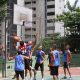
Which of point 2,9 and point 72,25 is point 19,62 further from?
point 72,25

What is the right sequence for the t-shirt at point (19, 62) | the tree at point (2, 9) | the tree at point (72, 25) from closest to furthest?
the t-shirt at point (19, 62) → the tree at point (2, 9) → the tree at point (72, 25)

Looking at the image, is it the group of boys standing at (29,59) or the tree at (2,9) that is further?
the tree at (2,9)

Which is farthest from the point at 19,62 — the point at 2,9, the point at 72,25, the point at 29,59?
the point at 72,25

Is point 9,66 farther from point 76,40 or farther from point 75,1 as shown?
point 75,1

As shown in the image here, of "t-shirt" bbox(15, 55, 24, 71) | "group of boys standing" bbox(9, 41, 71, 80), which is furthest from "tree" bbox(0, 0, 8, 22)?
"t-shirt" bbox(15, 55, 24, 71)

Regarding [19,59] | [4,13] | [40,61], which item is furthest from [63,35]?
[19,59]

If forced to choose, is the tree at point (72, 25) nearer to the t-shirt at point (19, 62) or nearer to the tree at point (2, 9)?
the tree at point (2, 9)

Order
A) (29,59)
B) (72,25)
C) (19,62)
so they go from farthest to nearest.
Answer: (72,25) < (29,59) < (19,62)

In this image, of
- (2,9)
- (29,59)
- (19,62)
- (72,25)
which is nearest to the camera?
(19,62)

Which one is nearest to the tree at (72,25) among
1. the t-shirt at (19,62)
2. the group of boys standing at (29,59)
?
the group of boys standing at (29,59)

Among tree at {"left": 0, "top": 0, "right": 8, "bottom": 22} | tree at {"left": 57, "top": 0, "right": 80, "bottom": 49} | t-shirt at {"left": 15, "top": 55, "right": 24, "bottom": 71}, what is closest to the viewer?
t-shirt at {"left": 15, "top": 55, "right": 24, "bottom": 71}

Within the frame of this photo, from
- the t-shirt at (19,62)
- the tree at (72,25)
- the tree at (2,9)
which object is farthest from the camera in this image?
the tree at (72,25)

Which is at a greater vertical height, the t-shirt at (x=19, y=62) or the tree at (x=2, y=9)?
the tree at (x=2, y=9)

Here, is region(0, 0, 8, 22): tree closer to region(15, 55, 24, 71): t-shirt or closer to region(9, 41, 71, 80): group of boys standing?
region(9, 41, 71, 80): group of boys standing
